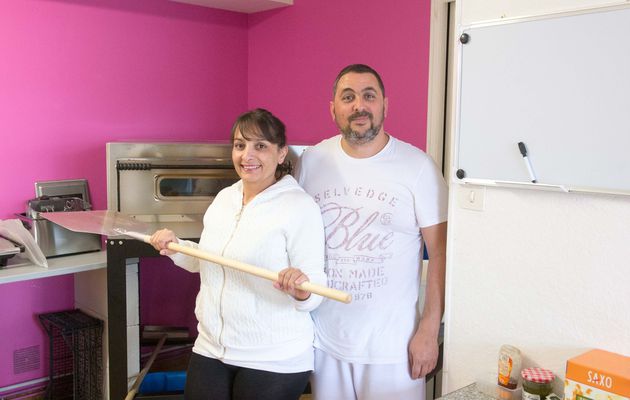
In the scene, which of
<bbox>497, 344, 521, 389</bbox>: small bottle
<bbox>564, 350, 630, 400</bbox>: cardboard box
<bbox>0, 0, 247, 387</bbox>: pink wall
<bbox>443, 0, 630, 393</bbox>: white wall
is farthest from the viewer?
<bbox>0, 0, 247, 387</bbox>: pink wall

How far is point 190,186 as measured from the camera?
7.80ft

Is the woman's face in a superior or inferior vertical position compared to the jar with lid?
superior

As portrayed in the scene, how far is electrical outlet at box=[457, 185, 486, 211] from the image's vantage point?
1.44 meters

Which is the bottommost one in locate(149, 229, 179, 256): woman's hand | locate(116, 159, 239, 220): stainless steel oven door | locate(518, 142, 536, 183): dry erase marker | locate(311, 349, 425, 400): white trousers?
locate(311, 349, 425, 400): white trousers

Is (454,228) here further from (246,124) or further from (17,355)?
(17,355)

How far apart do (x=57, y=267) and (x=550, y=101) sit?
1.81m

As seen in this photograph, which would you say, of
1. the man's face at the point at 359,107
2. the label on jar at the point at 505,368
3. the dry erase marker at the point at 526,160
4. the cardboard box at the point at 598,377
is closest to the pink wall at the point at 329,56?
the man's face at the point at 359,107

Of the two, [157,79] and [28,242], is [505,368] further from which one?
[157,79]

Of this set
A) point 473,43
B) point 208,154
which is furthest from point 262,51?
point 473,43

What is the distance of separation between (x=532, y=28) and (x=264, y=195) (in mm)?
753

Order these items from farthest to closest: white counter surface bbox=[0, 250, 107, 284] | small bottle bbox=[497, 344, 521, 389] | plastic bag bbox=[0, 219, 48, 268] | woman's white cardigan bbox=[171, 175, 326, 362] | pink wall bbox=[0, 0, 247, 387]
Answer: pink wall bbox=[0, 0, 247, 387]
plastic bag bbox=[0, 219, 48, 268]
white counter surface bbox=[0, 250, 107, 284]
woman's white cardigan bbox=[171, 175, 326, 362]
small bottle bbox=[497, 344, 521, 389]

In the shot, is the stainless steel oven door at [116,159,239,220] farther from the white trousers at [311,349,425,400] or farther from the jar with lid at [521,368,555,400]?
the jar with lid at [521,368,555,400]

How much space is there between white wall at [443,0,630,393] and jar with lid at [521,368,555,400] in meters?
0.06

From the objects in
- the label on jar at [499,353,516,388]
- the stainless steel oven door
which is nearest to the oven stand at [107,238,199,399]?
the stainless steel oven door
